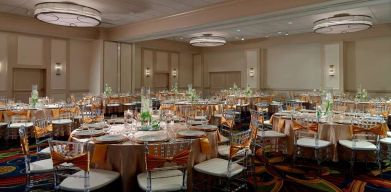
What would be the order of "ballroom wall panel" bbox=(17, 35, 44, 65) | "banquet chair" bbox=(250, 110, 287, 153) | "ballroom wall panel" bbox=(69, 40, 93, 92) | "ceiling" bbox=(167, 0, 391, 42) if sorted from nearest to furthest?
1. "banquet chair" bbox=(250, 110, 287, 153)
2. "ceiling" bbox=(167, 0, 391, 42)
3. "ballroom wall panel" bbox=(17, 35, 44, 65)
4. "ballroom wall panel" bbox=(69, 40, 93, 92)

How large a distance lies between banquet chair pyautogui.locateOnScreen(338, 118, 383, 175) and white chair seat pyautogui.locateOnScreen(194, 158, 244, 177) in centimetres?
215

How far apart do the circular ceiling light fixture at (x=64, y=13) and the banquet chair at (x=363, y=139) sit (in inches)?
283

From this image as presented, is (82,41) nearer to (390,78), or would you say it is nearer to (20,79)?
(20,79)

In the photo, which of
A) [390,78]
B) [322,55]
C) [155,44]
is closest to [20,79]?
[155,44]

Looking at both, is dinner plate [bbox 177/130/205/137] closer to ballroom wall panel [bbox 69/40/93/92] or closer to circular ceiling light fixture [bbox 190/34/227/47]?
circular ceiling light fixture [bbox 190/34/227/47]

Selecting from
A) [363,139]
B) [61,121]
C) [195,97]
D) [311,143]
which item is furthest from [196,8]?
[363,139]

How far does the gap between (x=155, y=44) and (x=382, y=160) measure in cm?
1230

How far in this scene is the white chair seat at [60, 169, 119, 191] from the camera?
267cm

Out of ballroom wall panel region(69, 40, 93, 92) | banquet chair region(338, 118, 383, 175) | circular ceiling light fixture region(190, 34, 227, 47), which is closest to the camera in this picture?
banquet chair region(338, 118, 383, 175)

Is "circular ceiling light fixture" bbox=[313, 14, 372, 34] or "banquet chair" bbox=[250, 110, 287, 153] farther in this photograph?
"circular ceiling light fixture" bbox=[313, 14, 372, 34]

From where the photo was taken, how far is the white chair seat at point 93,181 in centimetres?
267

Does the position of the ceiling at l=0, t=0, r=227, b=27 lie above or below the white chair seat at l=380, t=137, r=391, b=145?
above

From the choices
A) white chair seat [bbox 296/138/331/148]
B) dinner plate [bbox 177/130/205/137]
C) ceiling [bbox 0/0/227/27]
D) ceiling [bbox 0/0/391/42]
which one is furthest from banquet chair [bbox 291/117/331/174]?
ceiling [bbox 0/0/227/27]

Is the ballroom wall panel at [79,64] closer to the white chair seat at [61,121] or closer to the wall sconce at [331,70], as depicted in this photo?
the white chair seat at [61,121]
